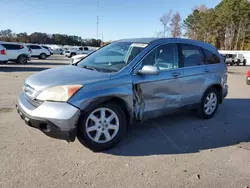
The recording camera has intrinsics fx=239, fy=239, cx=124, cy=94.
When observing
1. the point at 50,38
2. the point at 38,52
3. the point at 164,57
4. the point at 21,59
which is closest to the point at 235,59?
the point at 38,52

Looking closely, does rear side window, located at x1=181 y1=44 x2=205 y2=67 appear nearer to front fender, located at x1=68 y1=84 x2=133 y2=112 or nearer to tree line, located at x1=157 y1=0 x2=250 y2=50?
front fender, located at x1=68 y1=84 x2=133 y2=112

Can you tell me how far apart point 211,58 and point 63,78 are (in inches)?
137

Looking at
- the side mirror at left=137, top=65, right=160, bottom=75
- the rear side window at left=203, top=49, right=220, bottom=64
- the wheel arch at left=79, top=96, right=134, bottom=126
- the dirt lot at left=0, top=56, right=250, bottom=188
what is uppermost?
the rear side window at left=203, top=49, right=220, bottom=64

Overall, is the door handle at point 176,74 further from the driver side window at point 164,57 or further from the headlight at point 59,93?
the headlight at point 59,93

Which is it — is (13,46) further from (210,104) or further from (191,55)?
(210,104)

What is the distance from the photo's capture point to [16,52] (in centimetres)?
1811

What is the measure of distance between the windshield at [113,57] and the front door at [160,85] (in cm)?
26

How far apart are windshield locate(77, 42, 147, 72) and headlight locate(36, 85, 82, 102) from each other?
77cm

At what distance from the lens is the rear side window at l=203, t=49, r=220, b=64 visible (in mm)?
5301

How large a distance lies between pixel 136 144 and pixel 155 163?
2.12ft

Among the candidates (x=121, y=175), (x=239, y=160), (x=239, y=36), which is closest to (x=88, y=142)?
(x=121, y=175)

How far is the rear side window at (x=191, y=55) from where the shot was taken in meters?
4.72

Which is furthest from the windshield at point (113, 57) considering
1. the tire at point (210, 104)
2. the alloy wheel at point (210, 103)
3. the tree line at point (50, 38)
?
the tree line at point (50, 38)

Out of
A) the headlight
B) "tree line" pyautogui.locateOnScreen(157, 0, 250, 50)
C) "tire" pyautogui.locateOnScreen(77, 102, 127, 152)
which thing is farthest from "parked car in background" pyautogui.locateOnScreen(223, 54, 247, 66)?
the headlight
